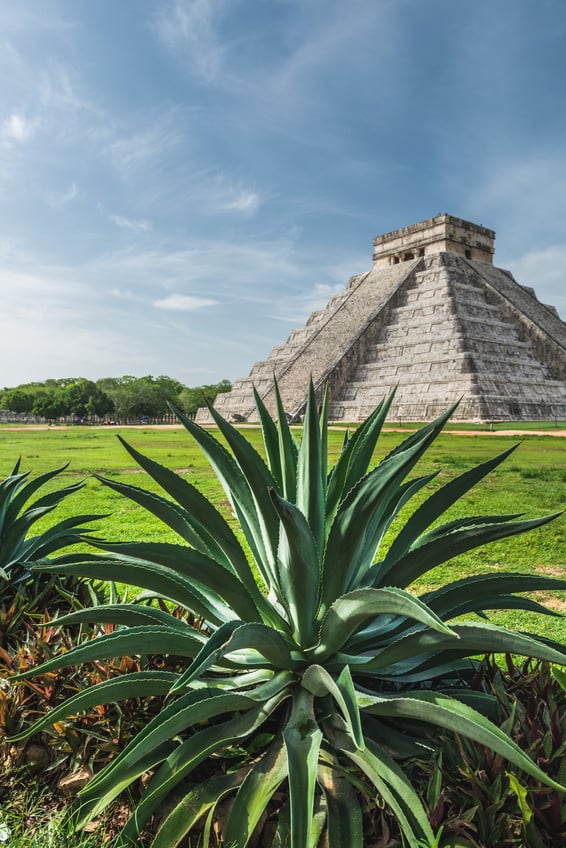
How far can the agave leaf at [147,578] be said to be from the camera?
1646 mm

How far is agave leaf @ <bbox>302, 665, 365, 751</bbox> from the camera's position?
4.16 feet

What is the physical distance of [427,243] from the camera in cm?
3591

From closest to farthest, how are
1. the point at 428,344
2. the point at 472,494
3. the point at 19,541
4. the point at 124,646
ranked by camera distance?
the point at 124,646, the point at 19,541, the point at 472,494, the point at 428,344

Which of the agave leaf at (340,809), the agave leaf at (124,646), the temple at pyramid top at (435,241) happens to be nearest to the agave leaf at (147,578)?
the agave leaf at (124,646)

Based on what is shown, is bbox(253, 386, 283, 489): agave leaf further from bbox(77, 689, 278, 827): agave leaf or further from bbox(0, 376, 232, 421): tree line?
bbox(0, 376, 232, 421): tree line

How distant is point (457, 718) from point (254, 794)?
59 centimetres

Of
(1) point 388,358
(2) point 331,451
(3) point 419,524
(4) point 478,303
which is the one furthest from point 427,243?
(3) point 419,524

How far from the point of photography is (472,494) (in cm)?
834

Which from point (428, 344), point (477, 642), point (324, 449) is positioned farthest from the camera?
point (428, 344)

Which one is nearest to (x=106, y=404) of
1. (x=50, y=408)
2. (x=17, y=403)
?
(x=50, y=408)

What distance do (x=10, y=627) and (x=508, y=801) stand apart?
2187mm

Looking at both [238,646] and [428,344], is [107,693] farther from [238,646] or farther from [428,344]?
[428,344]

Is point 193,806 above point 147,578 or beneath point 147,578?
beneath

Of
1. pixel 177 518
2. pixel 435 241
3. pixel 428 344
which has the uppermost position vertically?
pixel 435 241
